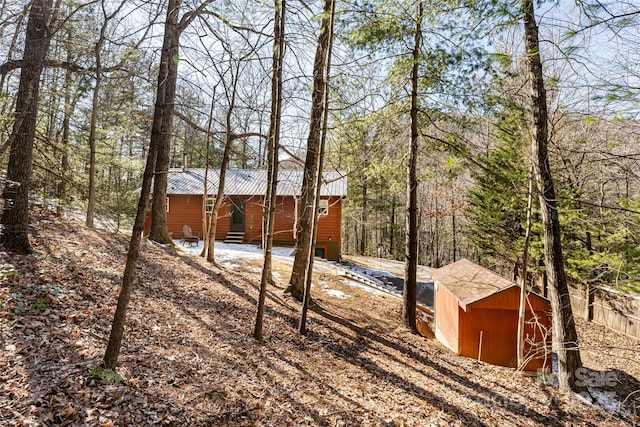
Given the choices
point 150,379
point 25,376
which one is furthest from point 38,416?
point 150,379

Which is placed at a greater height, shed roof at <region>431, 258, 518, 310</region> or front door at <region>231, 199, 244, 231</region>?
front door at <region>231, 199, 244, 231</region>

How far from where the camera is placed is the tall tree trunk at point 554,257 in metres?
5.32

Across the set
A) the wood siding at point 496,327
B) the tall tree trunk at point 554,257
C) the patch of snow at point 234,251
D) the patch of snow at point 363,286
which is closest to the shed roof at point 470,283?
the wood siding at point 496,327

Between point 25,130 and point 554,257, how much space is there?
28.7 ft

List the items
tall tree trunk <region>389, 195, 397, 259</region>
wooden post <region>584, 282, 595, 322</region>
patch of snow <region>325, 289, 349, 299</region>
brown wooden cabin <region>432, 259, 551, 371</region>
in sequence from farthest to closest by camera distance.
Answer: tall tree trunk <region>389, 195, 397, 259</region> < wooden post <region>584, 282, 595, 322</region> < patch of snow <region>325, 289, 349, 299</region> < brown wooden cabin <region>432, 259, 551, 371</region>

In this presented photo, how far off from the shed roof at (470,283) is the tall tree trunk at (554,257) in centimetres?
218

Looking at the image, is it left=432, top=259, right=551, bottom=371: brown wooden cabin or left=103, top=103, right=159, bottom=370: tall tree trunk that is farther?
left=432, top=259, right=551, bottom=371: brown wooden cabin

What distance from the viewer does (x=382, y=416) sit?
3.77m

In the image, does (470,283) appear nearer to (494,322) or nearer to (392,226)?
(494,322)

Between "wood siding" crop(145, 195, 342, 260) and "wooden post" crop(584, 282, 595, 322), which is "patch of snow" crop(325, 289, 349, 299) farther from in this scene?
"wooden post" crop(584, 282, 595, 322)

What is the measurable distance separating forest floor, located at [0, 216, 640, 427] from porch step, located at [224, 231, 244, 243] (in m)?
10.2

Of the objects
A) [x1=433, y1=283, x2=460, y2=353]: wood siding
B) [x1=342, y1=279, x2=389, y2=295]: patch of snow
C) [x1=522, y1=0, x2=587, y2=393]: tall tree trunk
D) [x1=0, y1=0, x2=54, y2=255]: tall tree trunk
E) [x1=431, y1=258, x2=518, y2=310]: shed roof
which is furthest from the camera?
[x1=342, y1=279, x2=389, y2=295]: patch of snow

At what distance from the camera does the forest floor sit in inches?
116

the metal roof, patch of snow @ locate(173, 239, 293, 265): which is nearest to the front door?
the metal roof
